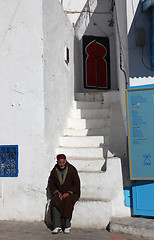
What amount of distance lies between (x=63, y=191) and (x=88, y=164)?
910 mm

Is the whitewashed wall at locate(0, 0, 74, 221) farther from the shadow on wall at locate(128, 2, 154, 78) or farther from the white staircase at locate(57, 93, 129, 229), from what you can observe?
the shadow on wall at locate(128, 2, 154, 78)

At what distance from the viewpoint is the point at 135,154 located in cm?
502

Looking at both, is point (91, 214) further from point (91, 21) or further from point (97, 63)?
point (91, 21)

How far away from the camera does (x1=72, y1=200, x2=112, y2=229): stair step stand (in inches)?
195

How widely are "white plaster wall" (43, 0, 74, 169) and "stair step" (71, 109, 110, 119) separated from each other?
27 centimetres

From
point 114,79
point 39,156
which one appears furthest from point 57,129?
point 114,79

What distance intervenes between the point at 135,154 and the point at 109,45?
5.45 meters

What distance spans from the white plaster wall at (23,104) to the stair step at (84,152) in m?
0.92

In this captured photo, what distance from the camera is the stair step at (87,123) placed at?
726 cm

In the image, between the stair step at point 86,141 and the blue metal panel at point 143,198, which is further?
the stair step at point 86,141

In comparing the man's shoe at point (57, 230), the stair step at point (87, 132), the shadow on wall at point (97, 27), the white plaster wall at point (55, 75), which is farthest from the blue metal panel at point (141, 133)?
the shadow on wall at point (97, 27)

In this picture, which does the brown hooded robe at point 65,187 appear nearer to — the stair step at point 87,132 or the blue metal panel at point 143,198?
the blue metal panel at point 143,198

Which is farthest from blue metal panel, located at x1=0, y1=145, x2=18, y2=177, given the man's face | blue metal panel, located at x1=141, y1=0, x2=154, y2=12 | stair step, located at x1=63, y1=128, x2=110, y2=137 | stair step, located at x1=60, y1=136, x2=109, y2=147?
blue metal panel, located at x1=141, y1=0, x2=154, y2=12

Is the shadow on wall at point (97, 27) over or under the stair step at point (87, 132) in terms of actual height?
over
